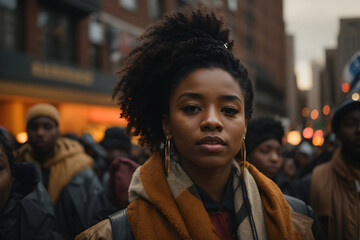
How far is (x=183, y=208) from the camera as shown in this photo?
1822 millimetres

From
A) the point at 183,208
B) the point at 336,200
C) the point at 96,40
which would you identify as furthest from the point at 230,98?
the point at 96,40

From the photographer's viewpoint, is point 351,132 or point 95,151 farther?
point 95,151

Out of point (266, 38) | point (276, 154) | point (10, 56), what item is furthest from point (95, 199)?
point (266, 38)

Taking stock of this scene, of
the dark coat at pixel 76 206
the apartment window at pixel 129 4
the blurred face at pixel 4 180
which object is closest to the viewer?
the blurred face at pixel 4 180

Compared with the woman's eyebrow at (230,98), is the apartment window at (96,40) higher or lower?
higher

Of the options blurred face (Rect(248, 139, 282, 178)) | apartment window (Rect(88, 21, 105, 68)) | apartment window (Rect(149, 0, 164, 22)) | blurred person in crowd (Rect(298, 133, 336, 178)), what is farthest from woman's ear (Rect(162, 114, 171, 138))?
apartment window (Rect(149, 0, 164, 22))

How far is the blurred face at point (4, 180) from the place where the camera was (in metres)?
2.31

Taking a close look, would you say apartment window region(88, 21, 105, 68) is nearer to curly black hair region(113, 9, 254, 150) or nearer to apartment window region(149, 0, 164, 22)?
apartment window region(149, 0, 164, 22)

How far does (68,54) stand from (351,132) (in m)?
14.5

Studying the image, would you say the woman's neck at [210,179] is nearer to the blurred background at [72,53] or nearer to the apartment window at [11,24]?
the blurred background at [72,53]

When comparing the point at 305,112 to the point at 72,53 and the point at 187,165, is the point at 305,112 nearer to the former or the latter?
the point at 72,53

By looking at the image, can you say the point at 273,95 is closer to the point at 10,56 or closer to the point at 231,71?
the point at 10,56

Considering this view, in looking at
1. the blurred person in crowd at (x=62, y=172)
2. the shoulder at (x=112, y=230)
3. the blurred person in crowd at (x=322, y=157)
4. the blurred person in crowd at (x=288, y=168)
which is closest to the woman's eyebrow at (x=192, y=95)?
the shoulder at (x=112, y=230)

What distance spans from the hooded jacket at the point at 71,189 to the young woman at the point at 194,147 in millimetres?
1606
